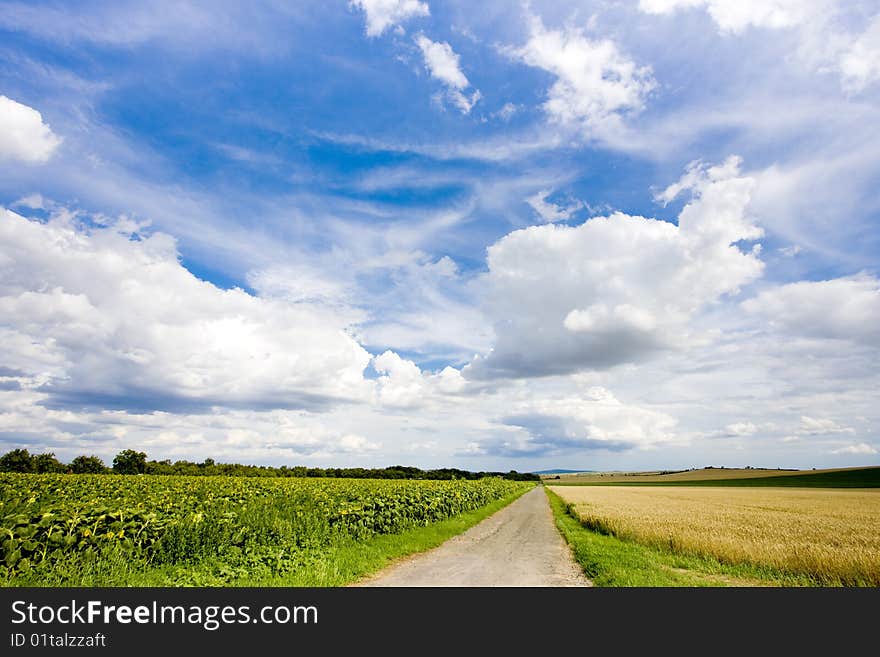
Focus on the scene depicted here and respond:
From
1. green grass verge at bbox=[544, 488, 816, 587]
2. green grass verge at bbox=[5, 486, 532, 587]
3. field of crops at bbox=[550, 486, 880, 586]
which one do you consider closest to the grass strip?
green grass verge at bbox=[5, 486, 532, 587]

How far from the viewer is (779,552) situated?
16578mm

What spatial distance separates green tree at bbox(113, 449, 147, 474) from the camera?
3661 inches

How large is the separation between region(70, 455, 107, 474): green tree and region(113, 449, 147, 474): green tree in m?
3.53

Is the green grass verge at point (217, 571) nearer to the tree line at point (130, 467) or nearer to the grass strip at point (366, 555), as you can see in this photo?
the grass strip at point (366, 555)

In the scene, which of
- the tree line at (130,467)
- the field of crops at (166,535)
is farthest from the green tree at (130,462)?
the field of crops at (166,535)

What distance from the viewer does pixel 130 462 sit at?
95688mm

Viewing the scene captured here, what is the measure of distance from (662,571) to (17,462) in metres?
99.1

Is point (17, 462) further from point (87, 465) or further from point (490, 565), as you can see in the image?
point (490, 565)

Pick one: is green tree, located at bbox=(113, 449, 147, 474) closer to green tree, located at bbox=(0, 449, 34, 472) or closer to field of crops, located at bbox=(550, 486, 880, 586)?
green tree, located at bbox=(0, 449, 34, 472)

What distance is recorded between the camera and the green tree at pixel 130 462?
93000mm
